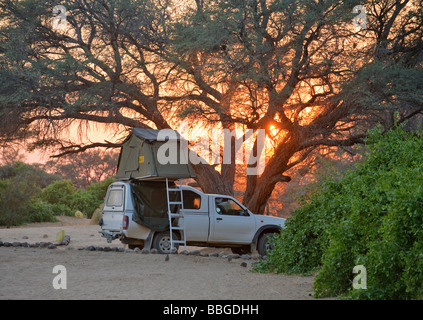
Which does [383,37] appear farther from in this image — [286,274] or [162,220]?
[286,274]

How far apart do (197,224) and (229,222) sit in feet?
2.97

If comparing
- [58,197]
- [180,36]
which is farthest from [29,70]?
[58,197]

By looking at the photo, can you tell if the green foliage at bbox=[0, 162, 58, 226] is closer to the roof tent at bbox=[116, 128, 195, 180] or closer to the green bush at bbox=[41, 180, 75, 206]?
the green bush at bbox=[41, 180, 75, 206]

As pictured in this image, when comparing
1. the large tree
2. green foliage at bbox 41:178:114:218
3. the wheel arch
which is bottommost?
the wheel arch

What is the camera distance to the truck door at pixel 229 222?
16562mm

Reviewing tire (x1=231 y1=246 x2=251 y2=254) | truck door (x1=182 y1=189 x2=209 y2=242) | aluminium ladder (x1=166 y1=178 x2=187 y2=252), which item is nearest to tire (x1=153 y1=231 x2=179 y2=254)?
aluminium ladder (x1=166 y1=178 x2=187 y2=252)

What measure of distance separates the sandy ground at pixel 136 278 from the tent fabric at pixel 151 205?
1054 millimetres

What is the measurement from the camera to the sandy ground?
8.52 meters

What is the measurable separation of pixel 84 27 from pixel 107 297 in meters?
12.6

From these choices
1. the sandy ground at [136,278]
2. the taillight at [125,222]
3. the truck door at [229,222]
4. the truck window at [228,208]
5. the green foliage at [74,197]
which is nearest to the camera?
the sandy ground at [136,278]
